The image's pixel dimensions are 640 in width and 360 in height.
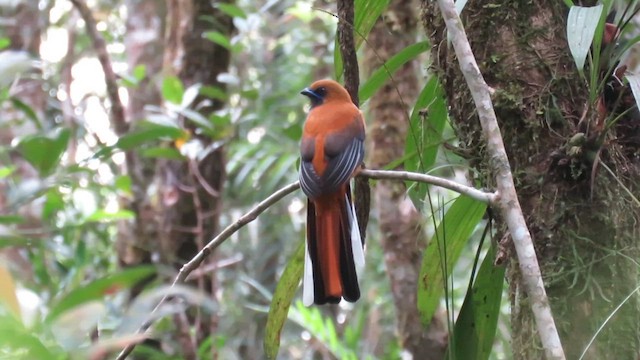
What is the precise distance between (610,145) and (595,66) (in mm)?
229

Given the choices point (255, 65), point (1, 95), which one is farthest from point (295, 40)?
point (1, 95)

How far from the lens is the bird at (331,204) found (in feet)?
5.84

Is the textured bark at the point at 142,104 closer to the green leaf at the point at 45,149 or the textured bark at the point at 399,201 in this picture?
the textured bark at the point at 399,201

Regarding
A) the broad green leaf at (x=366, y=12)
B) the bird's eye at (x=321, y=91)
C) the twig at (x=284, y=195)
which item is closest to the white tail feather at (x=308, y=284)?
the twig at (x=284, y=195)

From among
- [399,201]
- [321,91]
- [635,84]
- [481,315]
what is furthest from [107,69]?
[635,84]

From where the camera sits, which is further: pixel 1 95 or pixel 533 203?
pixel 1 95

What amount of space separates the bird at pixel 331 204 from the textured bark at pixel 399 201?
110 centimetres

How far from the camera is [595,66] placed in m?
1.57

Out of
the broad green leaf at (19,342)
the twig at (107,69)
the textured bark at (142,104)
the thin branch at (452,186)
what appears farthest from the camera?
the textured bark at (142,104)

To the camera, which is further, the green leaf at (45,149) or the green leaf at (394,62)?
the green leaf at (45,149)

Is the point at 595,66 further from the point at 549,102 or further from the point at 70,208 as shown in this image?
the point at 70,208

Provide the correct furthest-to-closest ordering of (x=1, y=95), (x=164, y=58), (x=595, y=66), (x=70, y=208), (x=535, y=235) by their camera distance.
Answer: (x=164, y=58)
(x=70, y=208)
(x=1, y=95)
(x=535, y=235)
(x=595, y=66)

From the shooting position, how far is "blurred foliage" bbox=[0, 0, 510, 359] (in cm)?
172

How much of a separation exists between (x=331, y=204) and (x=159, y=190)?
2.25m
